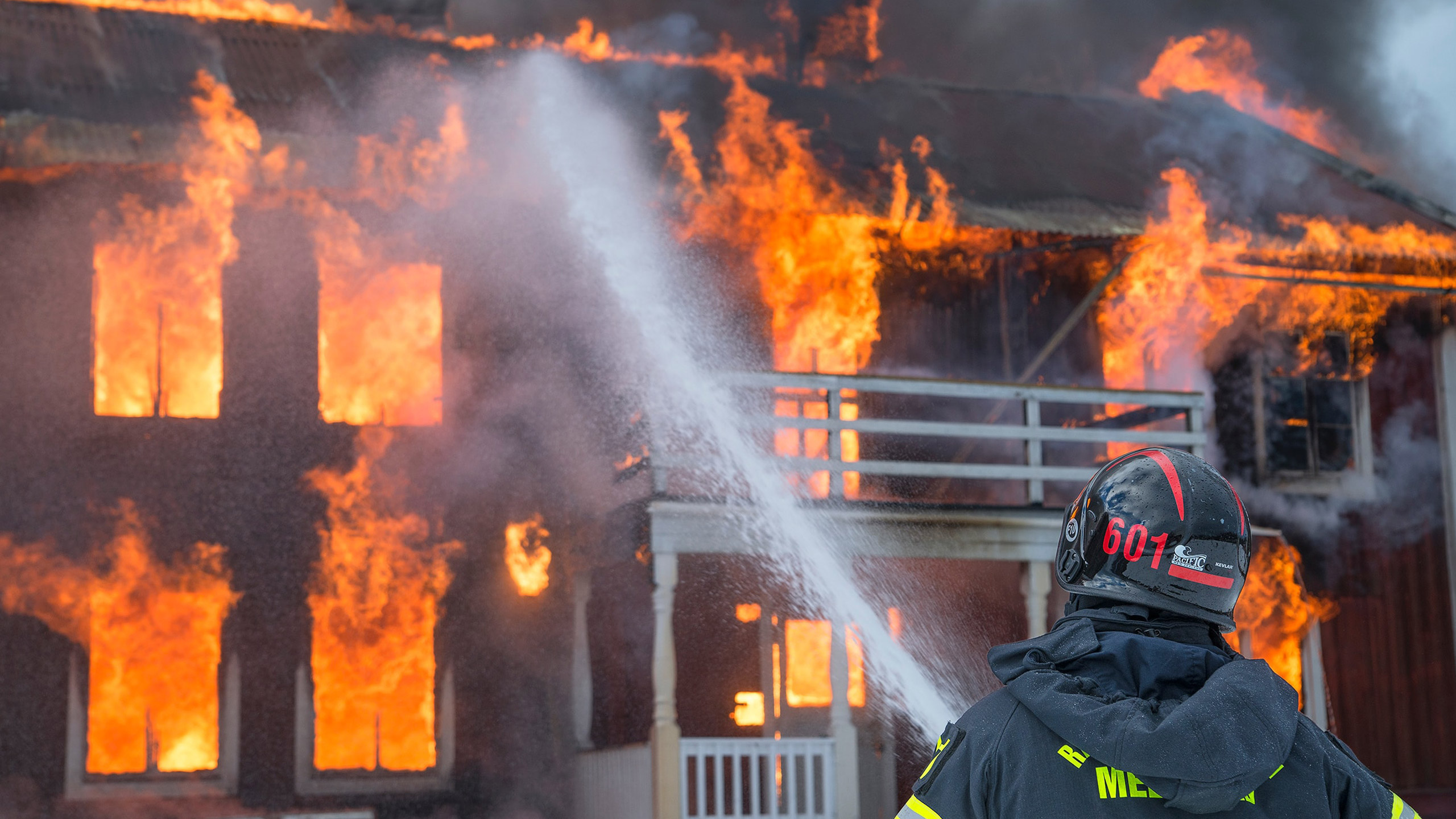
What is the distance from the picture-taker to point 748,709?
12.5 metres

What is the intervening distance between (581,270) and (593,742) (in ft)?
14.2

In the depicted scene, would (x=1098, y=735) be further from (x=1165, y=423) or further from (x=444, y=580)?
(x=1165, y=423)

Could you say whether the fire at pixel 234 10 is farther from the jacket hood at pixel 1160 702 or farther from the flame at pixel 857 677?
the jacket hood at pixel 1160 702

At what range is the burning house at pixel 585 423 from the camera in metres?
11.0

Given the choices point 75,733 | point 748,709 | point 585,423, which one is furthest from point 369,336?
point 748,709

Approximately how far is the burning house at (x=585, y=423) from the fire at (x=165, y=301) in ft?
0.12

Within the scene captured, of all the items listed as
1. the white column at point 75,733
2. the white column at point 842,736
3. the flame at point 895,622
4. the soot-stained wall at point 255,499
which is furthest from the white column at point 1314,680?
the white column at point 75,733

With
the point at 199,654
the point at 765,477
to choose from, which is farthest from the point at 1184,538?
the point at 199,654

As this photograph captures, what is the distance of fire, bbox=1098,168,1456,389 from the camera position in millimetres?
12750

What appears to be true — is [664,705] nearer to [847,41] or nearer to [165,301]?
[165,301]

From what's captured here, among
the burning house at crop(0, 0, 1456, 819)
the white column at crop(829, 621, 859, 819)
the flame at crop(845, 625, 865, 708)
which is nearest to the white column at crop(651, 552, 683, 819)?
the burning house at crop(0, 0, 1456, 819)

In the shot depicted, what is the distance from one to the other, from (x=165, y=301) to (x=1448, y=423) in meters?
12.7

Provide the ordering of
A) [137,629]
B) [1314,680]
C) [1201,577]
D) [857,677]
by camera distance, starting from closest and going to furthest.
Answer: [1201,577]
[137,629]
[1314,680]
[857,677]

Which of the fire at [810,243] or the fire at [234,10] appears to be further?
the fire at [234,10]
